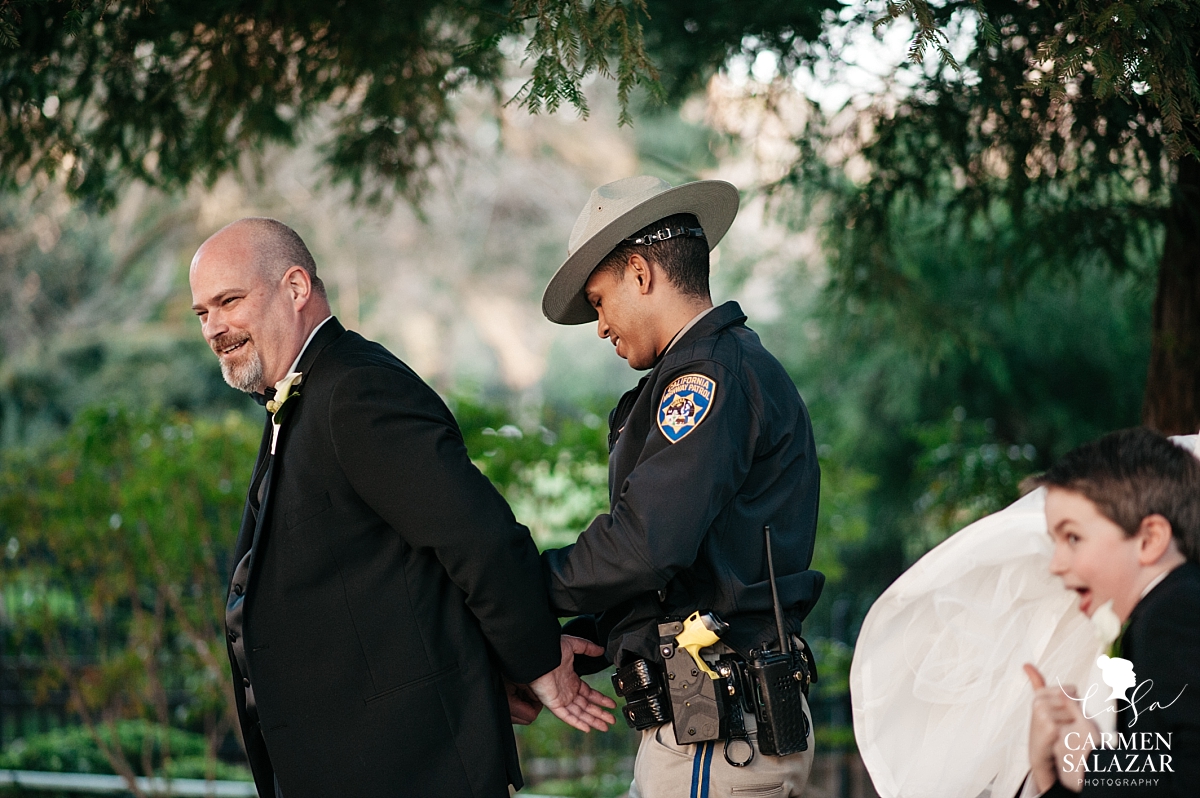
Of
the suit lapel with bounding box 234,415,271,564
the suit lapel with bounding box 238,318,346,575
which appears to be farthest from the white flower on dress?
the suit lapel with bounding box 234,415,271,564

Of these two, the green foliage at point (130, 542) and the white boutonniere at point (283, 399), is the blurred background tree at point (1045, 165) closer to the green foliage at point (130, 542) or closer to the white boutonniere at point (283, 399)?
the white boutonniere at point (283, 399)

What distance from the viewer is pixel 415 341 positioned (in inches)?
725

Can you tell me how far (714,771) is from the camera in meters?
2.62

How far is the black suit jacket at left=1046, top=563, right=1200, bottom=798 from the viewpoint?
200 centimetres

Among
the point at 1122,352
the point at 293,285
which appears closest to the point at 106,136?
the point at 293,285

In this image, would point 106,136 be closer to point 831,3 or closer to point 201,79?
point 201,79

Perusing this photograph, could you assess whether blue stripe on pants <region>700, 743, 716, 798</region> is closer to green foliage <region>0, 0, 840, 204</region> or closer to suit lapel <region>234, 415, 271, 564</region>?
suit lapel <region>234, 415, 271, 564</region>

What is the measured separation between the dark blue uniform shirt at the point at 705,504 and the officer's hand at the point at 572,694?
0.81ft

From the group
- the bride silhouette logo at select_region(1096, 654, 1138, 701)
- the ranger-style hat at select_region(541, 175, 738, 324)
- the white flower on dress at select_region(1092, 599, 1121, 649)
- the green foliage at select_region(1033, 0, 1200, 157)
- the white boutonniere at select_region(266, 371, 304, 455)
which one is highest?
the green foliage at select_region(1033, 0, 1200, 157)

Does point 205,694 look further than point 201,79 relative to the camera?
Yes

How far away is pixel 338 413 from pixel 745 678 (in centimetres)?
121

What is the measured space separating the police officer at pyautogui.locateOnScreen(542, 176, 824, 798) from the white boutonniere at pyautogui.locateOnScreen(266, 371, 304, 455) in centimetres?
77

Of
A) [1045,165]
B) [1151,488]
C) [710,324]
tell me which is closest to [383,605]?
[710,324]

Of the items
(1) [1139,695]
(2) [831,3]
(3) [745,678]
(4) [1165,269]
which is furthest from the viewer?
(4) [1165,269]
